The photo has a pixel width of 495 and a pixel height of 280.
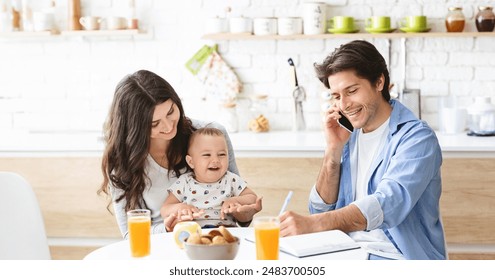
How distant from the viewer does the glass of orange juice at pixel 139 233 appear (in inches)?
75.1

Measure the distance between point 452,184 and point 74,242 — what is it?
1.83 meters

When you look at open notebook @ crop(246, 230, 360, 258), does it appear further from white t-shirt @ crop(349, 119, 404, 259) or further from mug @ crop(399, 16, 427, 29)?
mug @ crop(399, 16, 427, 29)

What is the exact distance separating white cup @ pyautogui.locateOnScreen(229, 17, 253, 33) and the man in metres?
1.50

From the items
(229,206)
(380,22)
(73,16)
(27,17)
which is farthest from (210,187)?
(27,17)

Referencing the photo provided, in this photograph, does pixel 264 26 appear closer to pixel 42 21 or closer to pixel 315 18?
pixel 315 18

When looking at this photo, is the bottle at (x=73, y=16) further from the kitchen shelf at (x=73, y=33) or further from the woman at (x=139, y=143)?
the woman at (x=139, y=143)

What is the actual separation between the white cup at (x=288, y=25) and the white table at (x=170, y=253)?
6.27 feet

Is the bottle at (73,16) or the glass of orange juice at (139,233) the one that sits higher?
the bottle at (73,16)

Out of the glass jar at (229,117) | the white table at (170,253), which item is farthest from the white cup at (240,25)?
the white table at (170,253)

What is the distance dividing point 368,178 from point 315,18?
5.35ft

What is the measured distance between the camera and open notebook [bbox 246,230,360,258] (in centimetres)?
192

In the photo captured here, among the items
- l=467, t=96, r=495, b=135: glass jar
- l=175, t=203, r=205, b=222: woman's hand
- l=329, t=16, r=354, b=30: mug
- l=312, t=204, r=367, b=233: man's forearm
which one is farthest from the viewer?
l=329, t=16, r=354, b=30: mug

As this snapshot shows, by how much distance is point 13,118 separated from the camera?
4.30m

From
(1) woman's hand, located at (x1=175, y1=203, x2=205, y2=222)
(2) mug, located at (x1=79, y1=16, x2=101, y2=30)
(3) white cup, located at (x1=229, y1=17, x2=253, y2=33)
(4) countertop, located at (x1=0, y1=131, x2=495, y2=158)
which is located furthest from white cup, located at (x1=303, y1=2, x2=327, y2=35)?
(1) woman's hand, located at (x1=175, y1=203, x2=205, y2=222)
